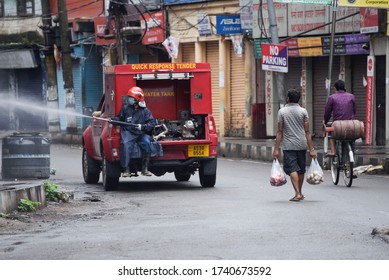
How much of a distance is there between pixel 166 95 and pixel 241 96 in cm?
1901

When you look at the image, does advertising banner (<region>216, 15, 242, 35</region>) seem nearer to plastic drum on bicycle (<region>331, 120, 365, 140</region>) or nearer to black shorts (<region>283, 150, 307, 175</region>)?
plastic drum on bicycle (<region>331, 120, 365, 140</region>)

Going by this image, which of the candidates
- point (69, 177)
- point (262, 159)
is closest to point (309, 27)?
point (262, 159)

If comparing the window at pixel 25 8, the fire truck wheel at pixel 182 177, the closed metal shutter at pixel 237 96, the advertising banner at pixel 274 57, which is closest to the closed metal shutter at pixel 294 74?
the closed metal shutter at pixel 237 96

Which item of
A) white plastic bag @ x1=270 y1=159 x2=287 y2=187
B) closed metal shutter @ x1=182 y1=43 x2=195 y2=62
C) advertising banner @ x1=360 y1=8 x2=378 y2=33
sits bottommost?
white plastic bag @ x1=270 y1=159 x2=287 y2=187

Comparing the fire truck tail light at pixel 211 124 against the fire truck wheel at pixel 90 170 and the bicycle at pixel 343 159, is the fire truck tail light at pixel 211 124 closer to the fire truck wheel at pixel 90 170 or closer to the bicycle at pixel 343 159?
the bicycle at pixel 343 159

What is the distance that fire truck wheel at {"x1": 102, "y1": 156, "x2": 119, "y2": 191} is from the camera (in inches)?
789

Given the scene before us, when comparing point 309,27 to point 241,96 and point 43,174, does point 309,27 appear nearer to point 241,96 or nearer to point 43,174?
point 241,96

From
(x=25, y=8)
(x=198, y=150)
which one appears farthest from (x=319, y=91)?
(x=25, y=8)

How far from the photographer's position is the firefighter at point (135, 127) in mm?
19547

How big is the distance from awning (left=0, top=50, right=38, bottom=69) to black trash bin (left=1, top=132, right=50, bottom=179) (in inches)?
1132

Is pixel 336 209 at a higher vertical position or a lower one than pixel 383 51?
lower

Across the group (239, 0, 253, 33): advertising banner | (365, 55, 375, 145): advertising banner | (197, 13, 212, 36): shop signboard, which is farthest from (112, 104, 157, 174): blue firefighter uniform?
(197, 13, 212, 36): shop signboard

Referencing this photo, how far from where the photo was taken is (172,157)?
785 inches
